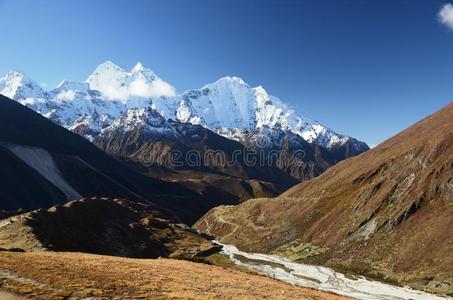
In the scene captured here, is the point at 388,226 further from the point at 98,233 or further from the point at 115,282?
the point at 115,282

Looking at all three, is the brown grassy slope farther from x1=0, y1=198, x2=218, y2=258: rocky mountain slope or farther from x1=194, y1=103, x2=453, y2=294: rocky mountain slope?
x1=194, y1=103, x2=453, y2=294: rocky mountain slope

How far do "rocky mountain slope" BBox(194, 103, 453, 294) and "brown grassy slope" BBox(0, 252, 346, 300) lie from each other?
220ft

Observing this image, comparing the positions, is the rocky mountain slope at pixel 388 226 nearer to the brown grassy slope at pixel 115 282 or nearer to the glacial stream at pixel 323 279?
the glacial stream at pixel 323 279

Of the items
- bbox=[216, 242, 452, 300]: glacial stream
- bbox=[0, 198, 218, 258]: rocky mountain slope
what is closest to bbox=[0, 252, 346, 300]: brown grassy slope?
bbox=[0, 198, 218, 258]: rocky mountain slope

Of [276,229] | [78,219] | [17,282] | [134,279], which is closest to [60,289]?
[17,282]

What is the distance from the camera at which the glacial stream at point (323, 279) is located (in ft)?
304

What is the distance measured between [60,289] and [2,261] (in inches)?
421

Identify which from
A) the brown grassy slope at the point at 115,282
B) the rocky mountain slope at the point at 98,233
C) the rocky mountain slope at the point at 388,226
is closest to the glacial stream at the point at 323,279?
the rocky mountain slope at the point at 388,226

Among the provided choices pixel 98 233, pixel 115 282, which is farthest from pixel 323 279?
pixel 115 282

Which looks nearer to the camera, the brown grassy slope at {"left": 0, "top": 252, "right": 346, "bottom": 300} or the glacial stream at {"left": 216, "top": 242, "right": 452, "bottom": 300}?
the brown grassy slope at {"left": 0, "top": 252, "right": 346, "bottom": 300}

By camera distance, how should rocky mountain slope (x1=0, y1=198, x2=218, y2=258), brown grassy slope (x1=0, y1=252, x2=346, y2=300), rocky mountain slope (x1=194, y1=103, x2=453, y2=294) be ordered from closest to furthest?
brown grassy slope (x1=0, y1=252, x2=346, y2=300) → rocky mountain slope (x1=0, y1=198, x2=218, y2=258) → rocky mountain slope (x1=194, y1=103, x2=453, y2=294)

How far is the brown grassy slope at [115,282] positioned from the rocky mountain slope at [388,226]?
66.9 m

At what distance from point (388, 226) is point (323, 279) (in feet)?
117

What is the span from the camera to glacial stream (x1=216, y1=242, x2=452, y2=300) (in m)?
92.6
